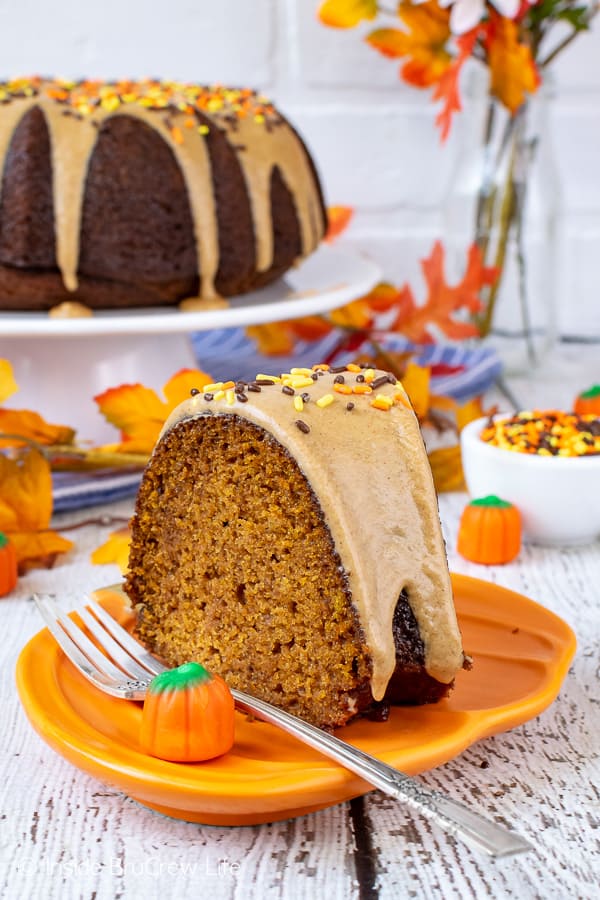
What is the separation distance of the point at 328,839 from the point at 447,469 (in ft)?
3.23

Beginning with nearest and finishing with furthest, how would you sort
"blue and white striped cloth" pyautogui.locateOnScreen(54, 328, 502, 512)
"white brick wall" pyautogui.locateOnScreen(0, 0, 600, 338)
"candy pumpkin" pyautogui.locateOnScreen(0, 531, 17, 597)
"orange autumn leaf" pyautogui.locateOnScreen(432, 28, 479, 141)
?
"candy pumpkin" pyautogui.locateOnScreen(0, 531, 17, 597)
"orange autumn leaf" pyautogui.locateOnScreen(432, 28, 479, 141)
"blue and white striped cloth" pyautogui.locateOnScreen(54, 328, 502, 512)
"white brick wall" pyautogui.locateOnScreen(0, 0, 600, 338)

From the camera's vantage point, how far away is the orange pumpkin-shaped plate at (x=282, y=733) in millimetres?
887

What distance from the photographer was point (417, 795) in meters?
0.87

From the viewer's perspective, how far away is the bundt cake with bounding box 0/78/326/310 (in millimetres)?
1748

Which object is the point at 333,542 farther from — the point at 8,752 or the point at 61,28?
the point at 61,28

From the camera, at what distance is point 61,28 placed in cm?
261

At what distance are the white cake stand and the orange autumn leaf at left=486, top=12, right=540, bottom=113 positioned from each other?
0.56 metres

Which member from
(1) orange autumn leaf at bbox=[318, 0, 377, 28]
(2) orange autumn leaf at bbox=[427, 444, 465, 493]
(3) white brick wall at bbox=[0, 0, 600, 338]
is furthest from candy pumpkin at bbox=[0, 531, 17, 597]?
(3) white brick wall at bbox=[0, 0, 600, 338]

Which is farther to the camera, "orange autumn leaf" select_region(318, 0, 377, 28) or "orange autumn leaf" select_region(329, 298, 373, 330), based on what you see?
"orange autumn leaf" select_region(329, 298, 373, 330)

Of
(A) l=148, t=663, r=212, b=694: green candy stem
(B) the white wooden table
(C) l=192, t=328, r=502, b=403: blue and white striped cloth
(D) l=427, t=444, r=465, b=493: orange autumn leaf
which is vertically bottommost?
(C) l=192, t=328, r=502, b=403: blue and white striped cloth

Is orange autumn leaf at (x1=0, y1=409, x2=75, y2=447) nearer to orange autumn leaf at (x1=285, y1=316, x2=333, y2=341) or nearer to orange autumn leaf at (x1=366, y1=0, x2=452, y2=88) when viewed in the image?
orange autumn leaf at (x1=285, y1=316, x2=333, y2=341)

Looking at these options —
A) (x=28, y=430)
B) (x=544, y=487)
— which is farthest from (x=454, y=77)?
(x=28, y=430)

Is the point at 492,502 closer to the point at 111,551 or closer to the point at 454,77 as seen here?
the point at 111,551

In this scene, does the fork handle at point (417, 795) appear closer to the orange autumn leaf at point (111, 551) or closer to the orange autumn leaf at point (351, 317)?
the orange autumn leaf at point (111, 551)
